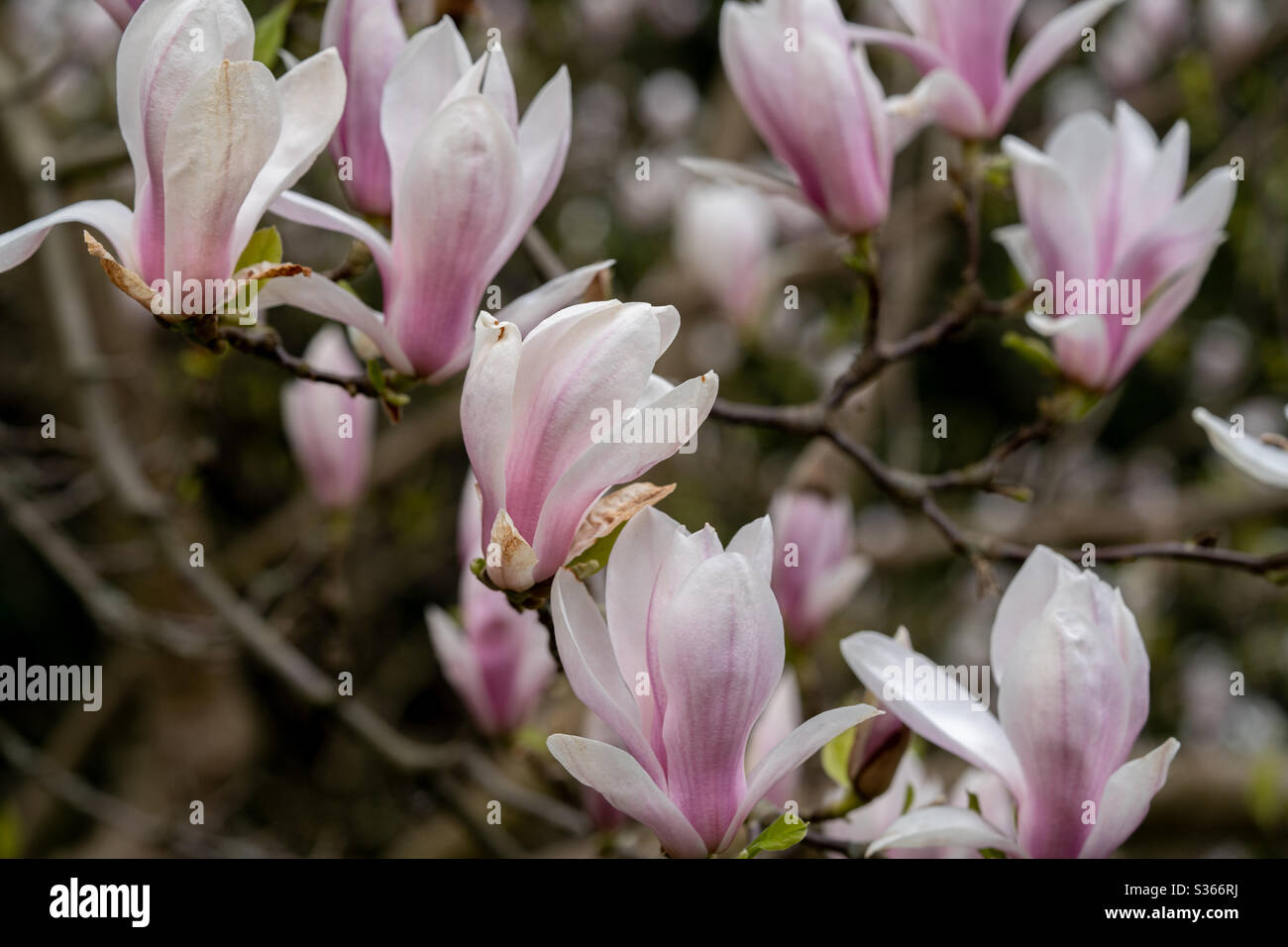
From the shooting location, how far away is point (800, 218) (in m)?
2.96

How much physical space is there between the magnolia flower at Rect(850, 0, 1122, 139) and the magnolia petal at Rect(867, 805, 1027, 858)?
497 mm

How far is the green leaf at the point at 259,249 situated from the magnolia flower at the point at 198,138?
0.01 m

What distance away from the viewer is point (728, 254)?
2230 mm

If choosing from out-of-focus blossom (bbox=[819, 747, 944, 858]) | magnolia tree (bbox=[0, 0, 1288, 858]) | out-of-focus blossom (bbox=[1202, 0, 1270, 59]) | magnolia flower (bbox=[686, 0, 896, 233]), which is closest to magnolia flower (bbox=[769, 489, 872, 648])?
magnolia tree (bbox=[0, 0, 1288, 858])

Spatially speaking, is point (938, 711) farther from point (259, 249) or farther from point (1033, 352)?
point (259, 249)

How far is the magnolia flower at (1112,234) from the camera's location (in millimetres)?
775

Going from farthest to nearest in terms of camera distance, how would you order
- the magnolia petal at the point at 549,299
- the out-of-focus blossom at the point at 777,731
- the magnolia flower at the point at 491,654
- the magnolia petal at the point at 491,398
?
1. the magnolia flower at the point at 491,654
2. the out-of-focus blossom at the point at 777,731
3. the magnolia petal at the point at 549,299
4. the magnolia petal at the point at 491,398

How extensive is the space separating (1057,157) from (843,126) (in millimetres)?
164

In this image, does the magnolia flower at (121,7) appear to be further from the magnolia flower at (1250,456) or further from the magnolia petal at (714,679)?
the magnolia flower at (1250,456)

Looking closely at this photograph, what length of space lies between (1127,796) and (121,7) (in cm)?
69

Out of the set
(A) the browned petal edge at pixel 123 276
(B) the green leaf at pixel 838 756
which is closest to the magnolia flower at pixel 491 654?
(B) the green leaf at pixel 838 756

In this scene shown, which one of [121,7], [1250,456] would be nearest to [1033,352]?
[1250,456]

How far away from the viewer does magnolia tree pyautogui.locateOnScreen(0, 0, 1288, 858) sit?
548 millimetres
